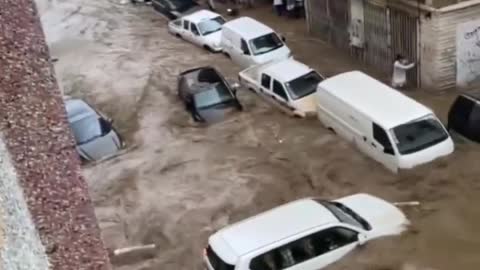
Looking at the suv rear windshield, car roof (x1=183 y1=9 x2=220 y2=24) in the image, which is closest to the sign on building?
car roof (x1=183 y1=9 x2=220 y2=24)

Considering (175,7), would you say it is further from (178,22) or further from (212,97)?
(212,97)

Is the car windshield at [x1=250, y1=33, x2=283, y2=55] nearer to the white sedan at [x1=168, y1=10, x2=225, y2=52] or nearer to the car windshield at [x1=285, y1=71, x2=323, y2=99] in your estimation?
the white sedan at [x1=168, y1=10, x2=225, y2=52]

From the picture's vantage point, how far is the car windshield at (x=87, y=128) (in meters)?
17.1

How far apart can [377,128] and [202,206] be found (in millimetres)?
3307

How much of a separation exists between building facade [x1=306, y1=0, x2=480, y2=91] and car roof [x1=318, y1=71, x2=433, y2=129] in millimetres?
2519

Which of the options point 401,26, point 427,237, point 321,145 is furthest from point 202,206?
point 401,26

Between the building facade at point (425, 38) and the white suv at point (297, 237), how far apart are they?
6.98 metres

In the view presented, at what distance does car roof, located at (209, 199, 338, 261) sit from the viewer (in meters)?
11.1

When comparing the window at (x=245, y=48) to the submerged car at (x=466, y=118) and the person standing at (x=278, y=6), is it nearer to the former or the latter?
the person standing at (x=278, y=6)

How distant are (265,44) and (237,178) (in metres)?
6.90

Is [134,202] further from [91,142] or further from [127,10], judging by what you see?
[127,10]

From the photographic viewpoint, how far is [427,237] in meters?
12.3

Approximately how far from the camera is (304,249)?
11141 mm

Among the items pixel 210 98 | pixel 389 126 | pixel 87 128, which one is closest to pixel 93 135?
pixel 87 128
